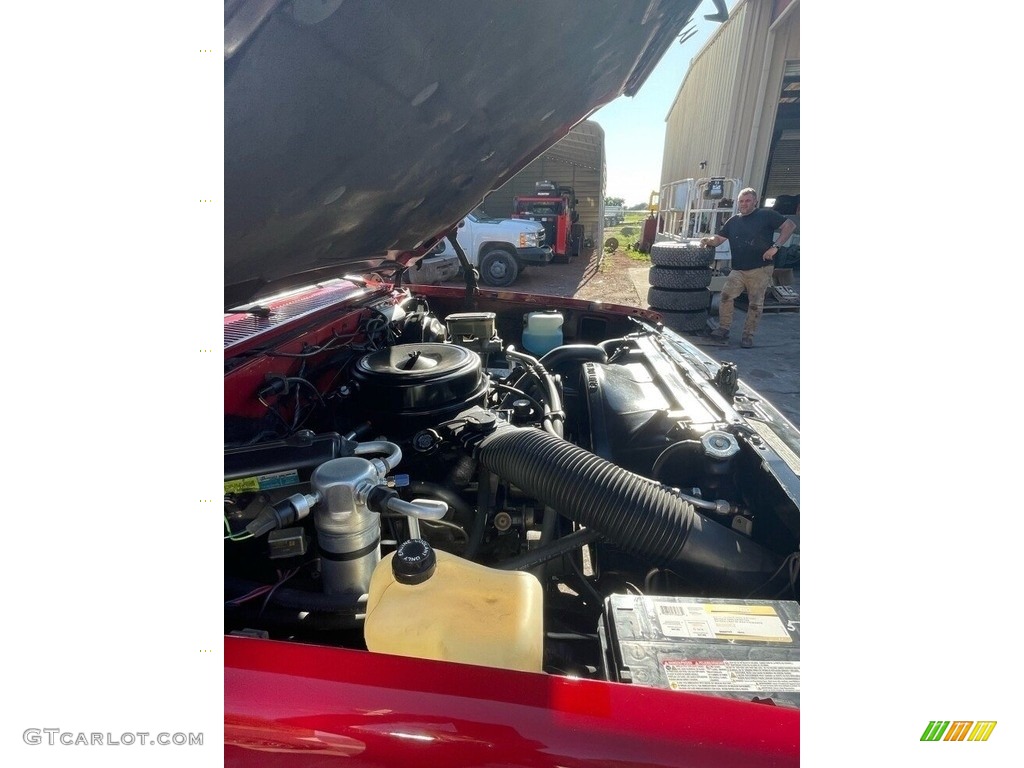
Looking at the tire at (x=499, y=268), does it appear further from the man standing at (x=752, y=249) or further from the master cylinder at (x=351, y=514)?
the master cylinder at (x=351, y=514)

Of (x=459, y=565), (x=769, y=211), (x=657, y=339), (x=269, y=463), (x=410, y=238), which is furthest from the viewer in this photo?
(x=769, y=211)

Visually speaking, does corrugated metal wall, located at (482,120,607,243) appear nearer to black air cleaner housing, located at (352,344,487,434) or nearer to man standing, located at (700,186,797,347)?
man standing, located at (700,186,797,347)

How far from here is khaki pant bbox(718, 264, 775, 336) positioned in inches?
211

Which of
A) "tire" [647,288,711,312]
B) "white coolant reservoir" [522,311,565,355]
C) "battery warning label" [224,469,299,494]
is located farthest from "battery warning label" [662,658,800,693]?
"tire" [647,288,711,312]

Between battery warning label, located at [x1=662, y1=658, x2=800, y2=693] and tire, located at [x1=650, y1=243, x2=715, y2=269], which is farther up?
tire, located at [x1=650, y1=243, x2=715, y2=269]

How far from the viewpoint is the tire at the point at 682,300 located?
5848mm

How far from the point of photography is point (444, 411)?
172cm

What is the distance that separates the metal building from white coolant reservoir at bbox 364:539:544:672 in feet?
19.1

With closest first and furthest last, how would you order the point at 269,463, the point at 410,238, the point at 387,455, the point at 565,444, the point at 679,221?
the point at 269,463 → the point at 387,455 → the point at 565,444 → the point at 410,238 → the point at 679,221
